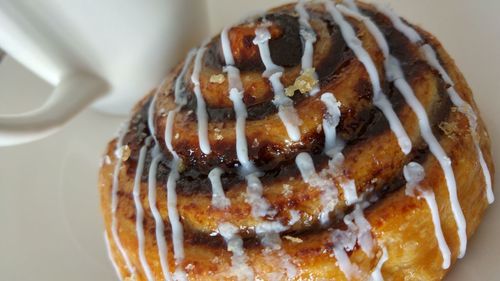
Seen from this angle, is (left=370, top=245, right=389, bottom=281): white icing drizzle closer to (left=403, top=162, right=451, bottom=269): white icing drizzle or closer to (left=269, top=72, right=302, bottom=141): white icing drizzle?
(left=403, top=162, right=451, bottom=269): white icing drizzle

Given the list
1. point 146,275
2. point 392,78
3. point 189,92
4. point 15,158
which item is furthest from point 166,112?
point 15,158

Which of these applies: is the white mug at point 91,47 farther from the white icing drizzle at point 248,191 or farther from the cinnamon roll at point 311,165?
the white icing drizzle at point 248,191

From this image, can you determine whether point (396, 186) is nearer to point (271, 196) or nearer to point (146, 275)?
point (271, 196)

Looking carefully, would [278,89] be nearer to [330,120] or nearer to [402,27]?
[330,120]

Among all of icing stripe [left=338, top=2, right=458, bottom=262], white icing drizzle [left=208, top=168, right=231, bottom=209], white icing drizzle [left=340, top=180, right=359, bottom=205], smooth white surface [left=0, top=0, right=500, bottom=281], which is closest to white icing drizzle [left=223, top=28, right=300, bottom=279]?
white icing drizzle [left=208, top=168, right=231, bottom=209]

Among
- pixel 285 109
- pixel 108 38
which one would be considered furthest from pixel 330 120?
pixel 108 38

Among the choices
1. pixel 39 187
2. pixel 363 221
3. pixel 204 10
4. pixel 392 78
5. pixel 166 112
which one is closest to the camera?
pixel 363 221
